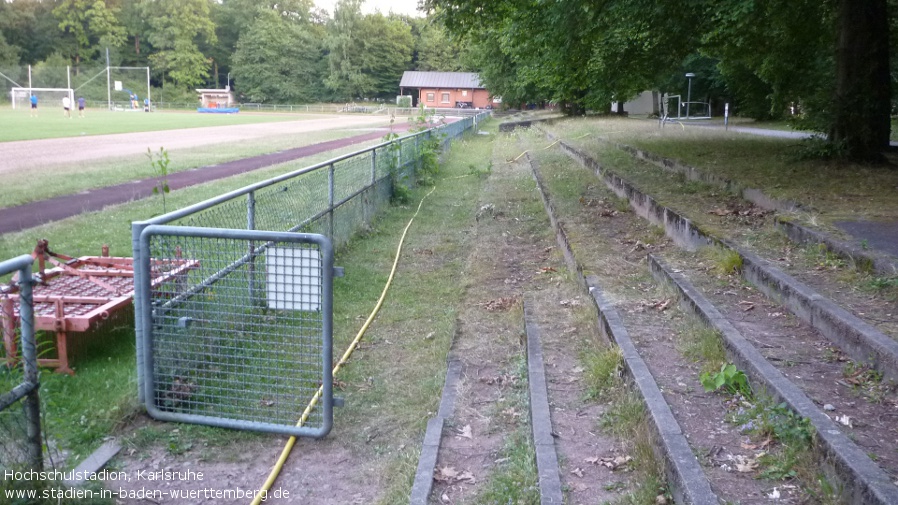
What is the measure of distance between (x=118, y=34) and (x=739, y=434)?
98.5m

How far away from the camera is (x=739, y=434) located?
12.6 feet

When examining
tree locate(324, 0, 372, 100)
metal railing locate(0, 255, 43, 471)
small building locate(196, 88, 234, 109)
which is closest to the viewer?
metal railing locate(0, 255, 43, 471)

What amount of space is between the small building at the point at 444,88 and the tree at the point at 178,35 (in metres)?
25.9

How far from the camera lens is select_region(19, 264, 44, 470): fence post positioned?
10.4ft

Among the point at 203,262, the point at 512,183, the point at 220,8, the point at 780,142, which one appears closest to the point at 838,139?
the point at 780,142

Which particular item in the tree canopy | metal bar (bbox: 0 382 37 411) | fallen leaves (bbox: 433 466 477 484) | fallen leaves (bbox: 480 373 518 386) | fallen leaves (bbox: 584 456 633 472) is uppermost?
the tree canopy

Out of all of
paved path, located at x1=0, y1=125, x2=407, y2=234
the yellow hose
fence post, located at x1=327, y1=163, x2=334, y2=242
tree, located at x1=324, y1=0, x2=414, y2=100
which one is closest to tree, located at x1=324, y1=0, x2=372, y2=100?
tree, located at x1=324, y1=0, x2=414, y2=100

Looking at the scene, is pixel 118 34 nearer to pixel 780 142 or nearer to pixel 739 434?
pixel 780 142

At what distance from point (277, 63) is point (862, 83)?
9102cm

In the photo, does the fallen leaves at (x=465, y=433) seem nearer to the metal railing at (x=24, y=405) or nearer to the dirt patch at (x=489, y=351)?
the dirt patch at (x=489, y=351)

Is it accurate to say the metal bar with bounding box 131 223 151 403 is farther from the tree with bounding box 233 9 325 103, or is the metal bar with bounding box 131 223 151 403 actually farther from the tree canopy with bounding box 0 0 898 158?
the tree with bounding box 233 9 325 103

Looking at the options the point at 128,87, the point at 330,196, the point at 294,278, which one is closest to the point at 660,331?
the point at 294,278

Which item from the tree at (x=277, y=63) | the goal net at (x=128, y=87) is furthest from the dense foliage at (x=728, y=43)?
the tree at (x=277, y=63)

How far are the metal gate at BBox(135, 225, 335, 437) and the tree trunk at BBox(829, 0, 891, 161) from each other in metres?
9.92
